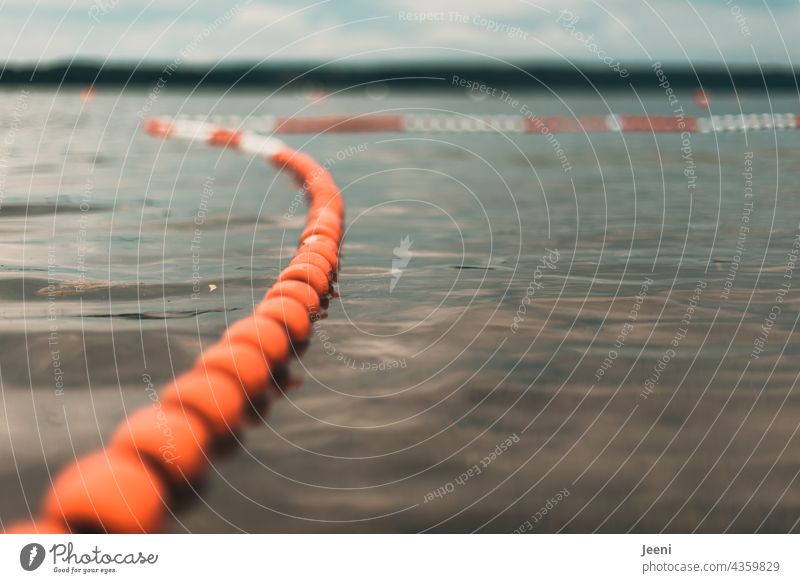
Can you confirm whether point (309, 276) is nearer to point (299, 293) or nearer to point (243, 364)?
point (299, 293)

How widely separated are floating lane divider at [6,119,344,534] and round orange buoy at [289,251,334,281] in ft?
0.79

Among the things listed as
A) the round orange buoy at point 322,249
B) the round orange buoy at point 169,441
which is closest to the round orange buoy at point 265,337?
the round orange buoy at point 169,441

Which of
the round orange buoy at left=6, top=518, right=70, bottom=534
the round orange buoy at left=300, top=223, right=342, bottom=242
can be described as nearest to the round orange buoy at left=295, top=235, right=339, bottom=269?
the round orange buoy at left=300, top=223, right=342, bottom=242

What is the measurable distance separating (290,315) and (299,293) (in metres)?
0.44

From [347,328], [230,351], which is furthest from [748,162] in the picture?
[230,351]

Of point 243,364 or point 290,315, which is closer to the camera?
point 243,364

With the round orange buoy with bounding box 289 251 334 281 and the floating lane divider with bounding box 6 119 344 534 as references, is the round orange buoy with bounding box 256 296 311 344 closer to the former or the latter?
the floating lane divider with bounding box 6 119 344 534

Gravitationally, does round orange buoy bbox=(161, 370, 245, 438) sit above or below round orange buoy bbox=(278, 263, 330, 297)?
below

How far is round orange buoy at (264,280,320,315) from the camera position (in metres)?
5.84

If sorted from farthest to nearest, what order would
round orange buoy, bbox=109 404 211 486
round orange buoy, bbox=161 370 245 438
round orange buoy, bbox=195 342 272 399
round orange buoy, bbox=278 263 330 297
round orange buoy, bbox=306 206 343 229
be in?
1. round orange buoy, bbox=306 206 343 229
2. round orange buoy, bbox=278 263 330 297
3. round orange buoy, bbox=195 342 272 399
4. round orange buoy, bbox=161 370 245 438
5. round orange buoy, bbox=109 404 211 486

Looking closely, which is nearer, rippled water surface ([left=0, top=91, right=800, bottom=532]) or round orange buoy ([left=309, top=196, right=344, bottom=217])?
rippled water surface ([left=0, top=91, right=800, bottom=532])
